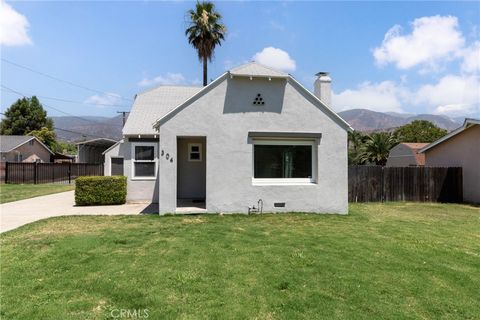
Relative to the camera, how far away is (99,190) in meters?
13.6

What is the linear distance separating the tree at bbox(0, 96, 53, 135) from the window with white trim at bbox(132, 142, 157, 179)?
48.8 metres

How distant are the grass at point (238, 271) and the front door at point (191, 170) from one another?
5138mm

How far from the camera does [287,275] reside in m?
5.38

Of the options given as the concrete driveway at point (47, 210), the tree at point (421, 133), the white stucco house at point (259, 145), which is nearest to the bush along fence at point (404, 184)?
the white stucco house at point (259, 145)

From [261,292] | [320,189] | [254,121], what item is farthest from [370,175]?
[261,292]

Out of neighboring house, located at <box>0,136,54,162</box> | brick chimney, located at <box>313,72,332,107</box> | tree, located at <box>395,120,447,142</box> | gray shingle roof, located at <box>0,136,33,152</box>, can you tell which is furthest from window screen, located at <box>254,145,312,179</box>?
tree, located at <box>395,120,447,142</box>

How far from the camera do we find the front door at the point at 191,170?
14430 mm

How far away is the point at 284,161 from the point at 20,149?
115ft

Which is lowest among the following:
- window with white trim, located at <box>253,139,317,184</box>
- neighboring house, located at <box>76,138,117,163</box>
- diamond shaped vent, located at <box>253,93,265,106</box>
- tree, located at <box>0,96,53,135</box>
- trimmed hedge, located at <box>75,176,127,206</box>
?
trimmed hedge, located at <box>75,176,127,206</box>

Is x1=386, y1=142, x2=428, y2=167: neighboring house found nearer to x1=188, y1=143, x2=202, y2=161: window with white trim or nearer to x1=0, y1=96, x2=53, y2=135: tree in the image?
x1=188, y1=143, x2=202, y2=161: window with white trim

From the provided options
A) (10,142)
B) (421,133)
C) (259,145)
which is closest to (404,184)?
(259,145)

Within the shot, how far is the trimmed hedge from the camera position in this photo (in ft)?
44.1

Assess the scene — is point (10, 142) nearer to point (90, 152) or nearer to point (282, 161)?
point (90, 152)

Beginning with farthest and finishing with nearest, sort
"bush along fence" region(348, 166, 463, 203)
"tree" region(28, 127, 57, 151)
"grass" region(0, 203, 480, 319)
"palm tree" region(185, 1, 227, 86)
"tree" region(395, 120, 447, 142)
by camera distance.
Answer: "tree" region(395, 120, 447, 142) → "tree" region(28, 127, 57, 151) → "palm tree" region(185, 1, 227, 86) → "bush along fence" region(348, 166, 463, 203) → "grass" region(0, 203, 480, 319)
